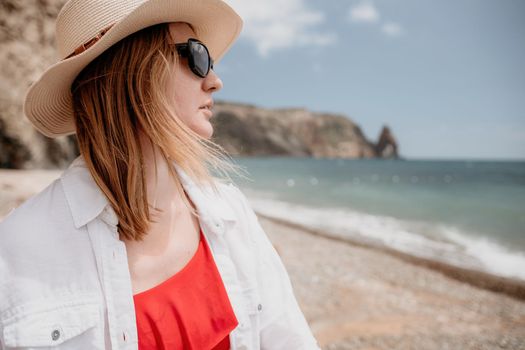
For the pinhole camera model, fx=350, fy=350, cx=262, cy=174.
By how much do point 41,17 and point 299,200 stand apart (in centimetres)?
1712

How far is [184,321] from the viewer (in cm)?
124

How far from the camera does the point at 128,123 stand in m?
1.29

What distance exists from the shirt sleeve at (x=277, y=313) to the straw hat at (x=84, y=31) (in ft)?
3.20

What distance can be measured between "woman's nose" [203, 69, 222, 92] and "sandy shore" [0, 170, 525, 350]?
4.42m

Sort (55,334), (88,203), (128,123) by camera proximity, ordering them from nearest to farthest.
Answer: (55,334)
(88,203)
(128,123)

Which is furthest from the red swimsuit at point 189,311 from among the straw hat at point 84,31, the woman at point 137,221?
the straw hat at point 84,31

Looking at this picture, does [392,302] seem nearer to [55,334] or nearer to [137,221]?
[137,221]

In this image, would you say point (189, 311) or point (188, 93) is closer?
point (189, 311)

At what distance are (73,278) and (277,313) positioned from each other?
0.78 metres

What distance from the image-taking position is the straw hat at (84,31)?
1235mm

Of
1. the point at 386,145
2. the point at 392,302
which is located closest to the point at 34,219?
the point at 392,302

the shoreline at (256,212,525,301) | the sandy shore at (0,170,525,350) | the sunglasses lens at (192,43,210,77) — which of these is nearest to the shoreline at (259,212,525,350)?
the sandy shore at (0,170,525,350)

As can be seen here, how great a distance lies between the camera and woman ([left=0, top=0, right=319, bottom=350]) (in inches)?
42.4

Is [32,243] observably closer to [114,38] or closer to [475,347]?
[114,38]
